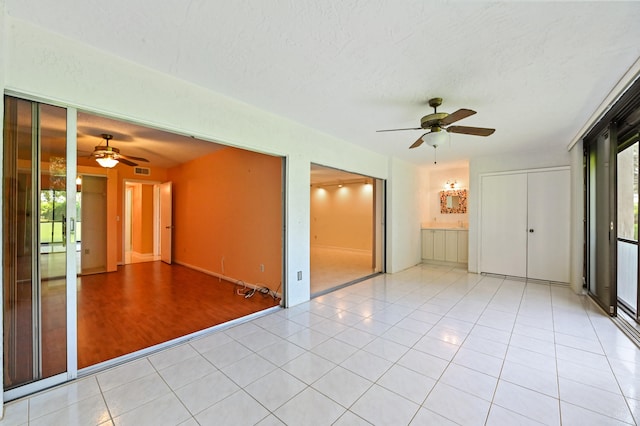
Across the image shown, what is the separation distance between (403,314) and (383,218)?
102 inches

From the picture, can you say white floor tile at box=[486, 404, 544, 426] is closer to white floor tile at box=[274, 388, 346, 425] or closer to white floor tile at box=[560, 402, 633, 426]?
white floor tile at box=[560, 402, 633, 426]

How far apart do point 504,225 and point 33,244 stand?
22.2 feet

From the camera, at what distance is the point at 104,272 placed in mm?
5711

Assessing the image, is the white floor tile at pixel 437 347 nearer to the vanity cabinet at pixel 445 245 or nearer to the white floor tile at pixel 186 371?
the white floor tile at pixel 186 371

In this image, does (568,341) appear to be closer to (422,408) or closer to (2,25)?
(422,408)

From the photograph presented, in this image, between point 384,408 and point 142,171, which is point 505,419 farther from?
A: point 142,171

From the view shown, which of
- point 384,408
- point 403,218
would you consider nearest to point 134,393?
point 384,408

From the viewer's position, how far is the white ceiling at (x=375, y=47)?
1.62 metres

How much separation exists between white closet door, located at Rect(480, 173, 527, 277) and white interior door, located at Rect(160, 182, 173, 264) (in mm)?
7321

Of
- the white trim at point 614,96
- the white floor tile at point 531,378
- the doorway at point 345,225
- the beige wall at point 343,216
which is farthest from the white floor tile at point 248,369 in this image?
the beige wall at point 343,216

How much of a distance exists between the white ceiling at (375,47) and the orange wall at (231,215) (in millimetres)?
1586

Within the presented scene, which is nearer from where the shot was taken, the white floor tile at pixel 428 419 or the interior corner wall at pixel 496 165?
the white floor tile at pixel 428 419

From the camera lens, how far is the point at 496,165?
5.38 m

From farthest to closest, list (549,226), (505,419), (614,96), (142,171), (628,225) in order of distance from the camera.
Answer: (142,171), (549,226), (628,225), (614,96), (505,419)
